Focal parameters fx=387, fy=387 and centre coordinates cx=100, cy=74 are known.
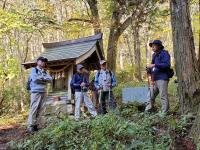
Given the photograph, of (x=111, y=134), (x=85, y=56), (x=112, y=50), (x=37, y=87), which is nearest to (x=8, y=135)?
(x=37, y=87)

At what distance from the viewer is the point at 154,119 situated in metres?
7.52

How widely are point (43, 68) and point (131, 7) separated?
8303 mm

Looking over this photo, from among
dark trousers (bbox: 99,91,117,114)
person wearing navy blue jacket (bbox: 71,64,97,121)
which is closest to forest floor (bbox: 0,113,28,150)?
person wearing navy blue jacket (bbox: 71,64,97,121)

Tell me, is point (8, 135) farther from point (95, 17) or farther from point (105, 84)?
point (95, 17)

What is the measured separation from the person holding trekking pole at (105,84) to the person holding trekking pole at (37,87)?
5.74 feet

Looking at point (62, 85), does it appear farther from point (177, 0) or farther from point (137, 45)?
point (137, 45)

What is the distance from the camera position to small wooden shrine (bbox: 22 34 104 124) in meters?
13.2

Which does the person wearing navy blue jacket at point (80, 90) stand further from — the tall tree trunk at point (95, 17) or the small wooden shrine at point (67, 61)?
the tall tree trunk at point (95, 17)

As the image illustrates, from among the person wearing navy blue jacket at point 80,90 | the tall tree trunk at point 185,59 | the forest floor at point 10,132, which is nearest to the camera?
the tall tree trunk at point 185,59

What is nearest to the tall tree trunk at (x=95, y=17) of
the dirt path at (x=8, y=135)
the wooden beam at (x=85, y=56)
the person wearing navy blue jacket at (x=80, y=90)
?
the wooden beam at (x=85, y=56)

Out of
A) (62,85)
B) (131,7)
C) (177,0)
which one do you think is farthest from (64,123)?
(131,7)

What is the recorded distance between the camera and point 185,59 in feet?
25.6

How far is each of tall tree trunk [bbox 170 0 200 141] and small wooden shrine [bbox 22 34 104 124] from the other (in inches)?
214

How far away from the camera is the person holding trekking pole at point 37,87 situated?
977cm
